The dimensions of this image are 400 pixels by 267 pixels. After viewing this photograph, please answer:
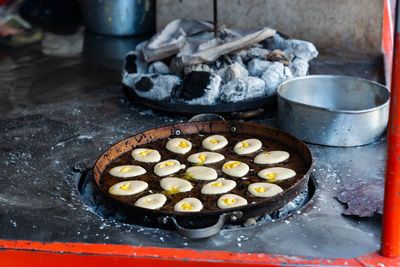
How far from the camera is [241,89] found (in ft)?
11.8

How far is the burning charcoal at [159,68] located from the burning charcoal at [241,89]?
1.84 feet

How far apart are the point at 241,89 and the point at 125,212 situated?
1548 mm

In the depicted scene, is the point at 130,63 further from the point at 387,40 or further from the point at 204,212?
the point at 387,40

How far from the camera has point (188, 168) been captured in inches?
108

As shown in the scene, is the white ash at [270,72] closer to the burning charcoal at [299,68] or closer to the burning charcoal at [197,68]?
the burning charcoal at [299,68]

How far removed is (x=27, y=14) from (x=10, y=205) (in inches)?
214

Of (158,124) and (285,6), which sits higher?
(285,6)

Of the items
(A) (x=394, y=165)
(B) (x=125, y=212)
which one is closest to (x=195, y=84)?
(B) (x=125, y=212)

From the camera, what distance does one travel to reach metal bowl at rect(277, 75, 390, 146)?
122 inches

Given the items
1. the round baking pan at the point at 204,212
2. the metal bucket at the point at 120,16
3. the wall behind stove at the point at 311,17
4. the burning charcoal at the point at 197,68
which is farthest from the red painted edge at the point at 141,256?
the metal bucket at the point at 120,16

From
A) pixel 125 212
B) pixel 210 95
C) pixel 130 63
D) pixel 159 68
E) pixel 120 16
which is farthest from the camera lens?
pixel 120 16

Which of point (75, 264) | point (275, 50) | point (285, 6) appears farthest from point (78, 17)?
point (75, 264)

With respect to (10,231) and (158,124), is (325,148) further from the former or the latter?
(10,231)

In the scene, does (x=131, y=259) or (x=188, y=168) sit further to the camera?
(x=188, y=168)
